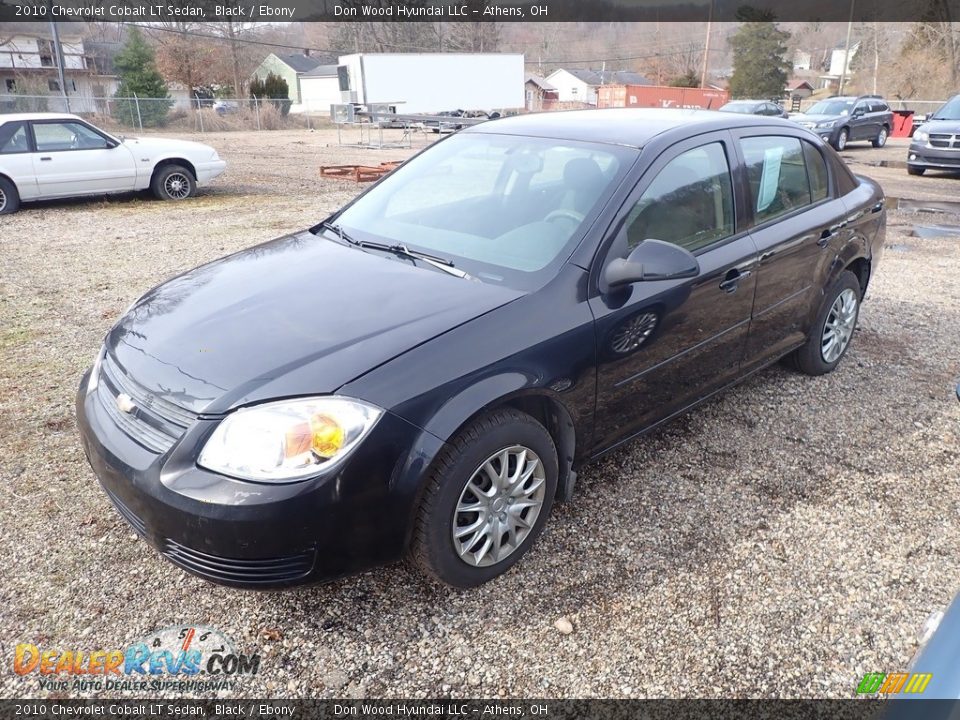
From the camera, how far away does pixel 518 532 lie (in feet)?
9.07

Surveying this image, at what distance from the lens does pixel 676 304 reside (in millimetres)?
3152

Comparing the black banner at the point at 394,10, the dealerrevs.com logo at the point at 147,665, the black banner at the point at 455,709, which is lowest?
the black banner at the point at 455,709

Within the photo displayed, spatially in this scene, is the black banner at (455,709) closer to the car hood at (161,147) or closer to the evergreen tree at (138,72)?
the car hood at (161,147)

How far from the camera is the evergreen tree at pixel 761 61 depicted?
56.7 meters

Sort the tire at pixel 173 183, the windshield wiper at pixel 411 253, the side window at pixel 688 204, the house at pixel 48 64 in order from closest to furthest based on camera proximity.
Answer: the windshield wiper at pixel 411 253 < the side window at pixel 688 204 < the tire at pixel 173 183 < the house at pixel 48 64

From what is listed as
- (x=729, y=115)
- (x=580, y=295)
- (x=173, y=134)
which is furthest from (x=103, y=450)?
(x=173, y=134)

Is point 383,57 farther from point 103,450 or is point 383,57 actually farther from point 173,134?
point 103,450

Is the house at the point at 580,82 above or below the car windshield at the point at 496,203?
above

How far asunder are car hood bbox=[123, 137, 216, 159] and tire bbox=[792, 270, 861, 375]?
10673mm

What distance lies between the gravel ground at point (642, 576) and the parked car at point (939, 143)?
12.9 metres

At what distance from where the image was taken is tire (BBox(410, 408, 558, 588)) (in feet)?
7.84

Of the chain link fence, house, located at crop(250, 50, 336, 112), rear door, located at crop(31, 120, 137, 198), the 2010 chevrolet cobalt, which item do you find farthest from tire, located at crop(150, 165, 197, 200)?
house, located at crop(250, 50, 336, 112)

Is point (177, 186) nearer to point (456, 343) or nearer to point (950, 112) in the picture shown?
point (456, 343)

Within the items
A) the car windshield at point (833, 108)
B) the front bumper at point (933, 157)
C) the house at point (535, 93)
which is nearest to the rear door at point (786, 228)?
the front bumper at point (933, 157)
